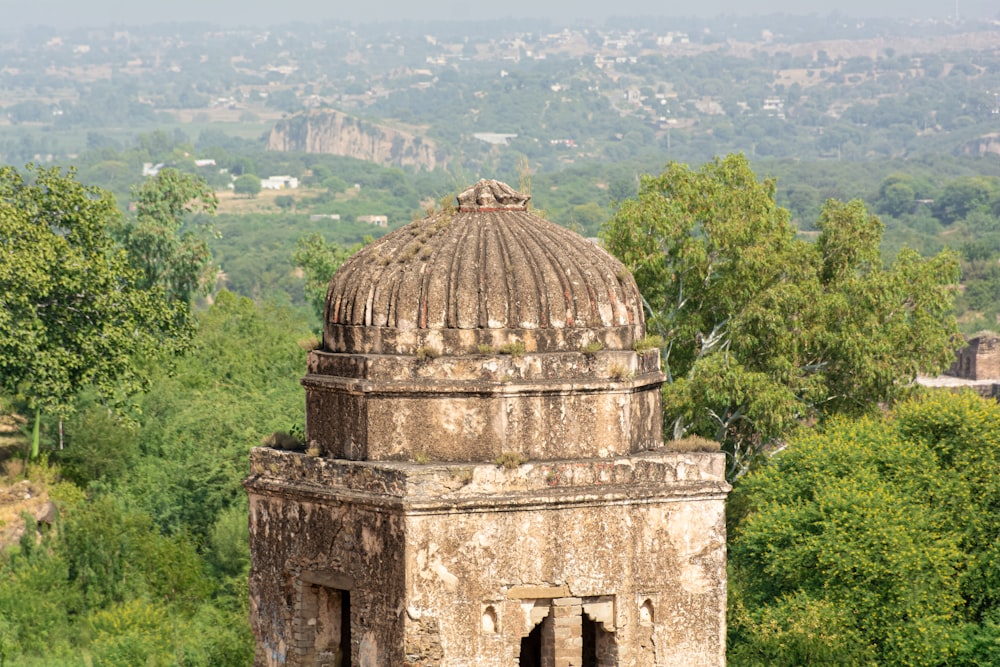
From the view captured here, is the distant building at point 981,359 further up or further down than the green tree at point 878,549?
further down

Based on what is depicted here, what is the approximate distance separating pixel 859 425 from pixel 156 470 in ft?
44.1

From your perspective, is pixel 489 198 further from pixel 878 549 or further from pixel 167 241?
pixel 167 241

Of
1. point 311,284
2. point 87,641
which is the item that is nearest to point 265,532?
point 87,641

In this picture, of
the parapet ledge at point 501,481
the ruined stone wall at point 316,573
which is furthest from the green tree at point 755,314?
the ruined stone wall at point 316,573

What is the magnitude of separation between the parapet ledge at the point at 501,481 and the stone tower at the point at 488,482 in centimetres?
1

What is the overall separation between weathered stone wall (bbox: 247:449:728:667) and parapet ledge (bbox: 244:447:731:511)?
10 mm

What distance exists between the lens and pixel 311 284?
45.6 metres

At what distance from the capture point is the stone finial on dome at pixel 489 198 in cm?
1398

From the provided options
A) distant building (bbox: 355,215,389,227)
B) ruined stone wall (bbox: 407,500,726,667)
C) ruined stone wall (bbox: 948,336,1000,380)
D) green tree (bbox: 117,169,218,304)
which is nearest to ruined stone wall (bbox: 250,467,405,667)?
→ ruined stone wall (bbox: 407,500,726,667)

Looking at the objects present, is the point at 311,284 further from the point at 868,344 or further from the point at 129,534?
the point at 868,344

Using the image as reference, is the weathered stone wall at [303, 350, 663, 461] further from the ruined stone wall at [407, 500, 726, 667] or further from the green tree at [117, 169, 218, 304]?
the green tree at [117, 169, 218, 304]

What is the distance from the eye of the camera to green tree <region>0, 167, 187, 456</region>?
3200 centimetres

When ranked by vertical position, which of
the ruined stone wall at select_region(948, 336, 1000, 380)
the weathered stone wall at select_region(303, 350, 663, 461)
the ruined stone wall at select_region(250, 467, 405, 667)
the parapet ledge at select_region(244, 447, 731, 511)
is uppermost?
the weathered stone wall at select_region(303, 350, 663, 461)

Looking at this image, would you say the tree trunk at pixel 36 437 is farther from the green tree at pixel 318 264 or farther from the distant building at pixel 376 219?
the distant building at pixel 376 219
